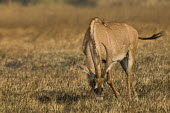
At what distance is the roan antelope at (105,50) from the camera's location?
302 inches

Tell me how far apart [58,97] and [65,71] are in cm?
332

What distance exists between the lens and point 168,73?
10961mm

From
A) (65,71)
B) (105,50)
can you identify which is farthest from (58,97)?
(65,71)

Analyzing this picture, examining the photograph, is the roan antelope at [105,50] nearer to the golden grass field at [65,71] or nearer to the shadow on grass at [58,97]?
the golden grass field at [65,71]

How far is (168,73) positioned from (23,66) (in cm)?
540

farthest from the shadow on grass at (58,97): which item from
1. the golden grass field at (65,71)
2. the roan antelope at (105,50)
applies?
the roan antelope at (105,50)

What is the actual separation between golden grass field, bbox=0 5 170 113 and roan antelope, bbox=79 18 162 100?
1.62ft

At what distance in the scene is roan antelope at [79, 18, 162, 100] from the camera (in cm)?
768

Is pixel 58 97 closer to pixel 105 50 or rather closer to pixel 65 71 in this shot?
pixel 105 50

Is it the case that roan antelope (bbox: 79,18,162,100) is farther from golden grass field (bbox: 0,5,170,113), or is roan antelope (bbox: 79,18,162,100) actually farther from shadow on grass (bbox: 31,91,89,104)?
shadow on grass (bbox: 31,91,89,104)

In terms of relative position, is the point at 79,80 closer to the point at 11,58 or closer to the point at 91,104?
the point at 91,104

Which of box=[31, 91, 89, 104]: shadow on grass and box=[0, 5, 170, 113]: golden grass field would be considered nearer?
box=[0, 5, 170, 113]: golden grass field

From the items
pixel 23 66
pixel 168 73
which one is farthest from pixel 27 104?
pixel 23 66

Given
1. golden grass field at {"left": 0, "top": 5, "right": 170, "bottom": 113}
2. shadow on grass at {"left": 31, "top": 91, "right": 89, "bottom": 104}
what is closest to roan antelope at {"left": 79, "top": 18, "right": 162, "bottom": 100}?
golden grass field at {"left": 0, "top": 5, "right": 170, "bottom": 113}
